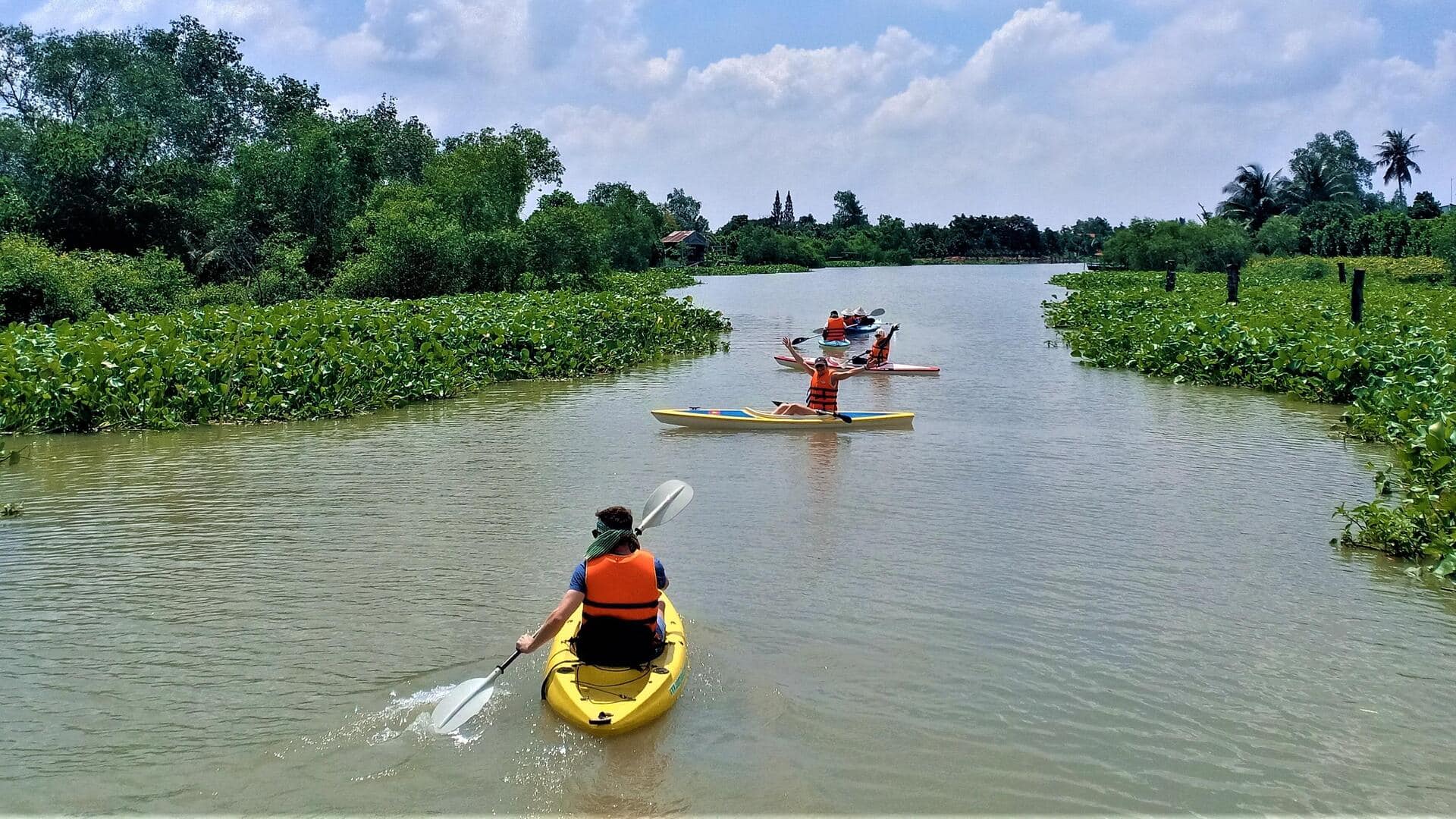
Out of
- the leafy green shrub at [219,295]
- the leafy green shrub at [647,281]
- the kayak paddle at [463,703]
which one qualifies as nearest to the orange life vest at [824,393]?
the kayak paddle at [463,703]

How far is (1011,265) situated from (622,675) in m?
135

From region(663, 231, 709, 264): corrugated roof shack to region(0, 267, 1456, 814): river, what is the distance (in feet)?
288

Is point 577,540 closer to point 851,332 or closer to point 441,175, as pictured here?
point 851,332

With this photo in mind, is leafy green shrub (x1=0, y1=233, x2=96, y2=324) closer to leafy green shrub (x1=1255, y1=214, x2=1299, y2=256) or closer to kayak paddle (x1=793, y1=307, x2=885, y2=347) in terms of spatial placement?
kayak paddle (x1=793, y1=307, x2=885, y2=347)

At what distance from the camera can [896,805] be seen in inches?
200

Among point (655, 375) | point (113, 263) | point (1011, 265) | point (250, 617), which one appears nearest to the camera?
point (250, 617)

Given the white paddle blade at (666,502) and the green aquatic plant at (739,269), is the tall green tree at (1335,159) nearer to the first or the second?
the green aquatic plant at (739,269)

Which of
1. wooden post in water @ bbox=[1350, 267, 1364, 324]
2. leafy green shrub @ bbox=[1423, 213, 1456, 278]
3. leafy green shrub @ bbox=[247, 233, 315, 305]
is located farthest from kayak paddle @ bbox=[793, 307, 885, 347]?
Result: leafy green shrub @ bbox=[1423, 213, 1456, 278]

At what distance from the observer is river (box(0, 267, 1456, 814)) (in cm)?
527

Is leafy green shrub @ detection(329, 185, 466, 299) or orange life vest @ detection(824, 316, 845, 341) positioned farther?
leafy green shrub @ detection(329, 185, 466, 299)

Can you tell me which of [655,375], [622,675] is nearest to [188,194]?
[655,375]

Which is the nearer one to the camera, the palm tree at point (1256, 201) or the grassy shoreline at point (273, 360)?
the grassy shoreline at point (273, 360)

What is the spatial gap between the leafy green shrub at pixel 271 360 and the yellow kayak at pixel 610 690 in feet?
35.2

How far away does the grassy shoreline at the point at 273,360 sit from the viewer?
14.0 metres
